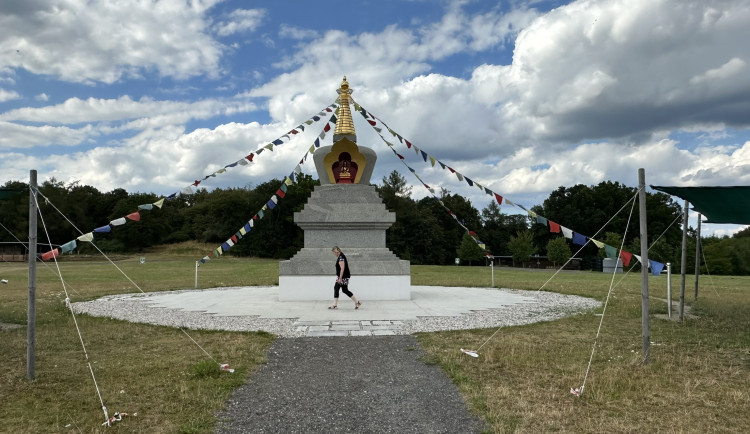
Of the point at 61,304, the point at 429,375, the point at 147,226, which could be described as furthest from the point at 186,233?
the point at 429,375

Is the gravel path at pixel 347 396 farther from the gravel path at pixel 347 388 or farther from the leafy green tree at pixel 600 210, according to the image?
the leafy green tree at pixel 600 210

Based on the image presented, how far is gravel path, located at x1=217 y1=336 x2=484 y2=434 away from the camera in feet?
15.8

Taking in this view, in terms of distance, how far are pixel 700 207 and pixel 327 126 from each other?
12.2m

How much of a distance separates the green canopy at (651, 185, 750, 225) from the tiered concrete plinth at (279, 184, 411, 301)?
751cm

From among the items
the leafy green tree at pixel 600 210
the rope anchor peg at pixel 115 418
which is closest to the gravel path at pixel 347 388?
the rope anchor peg at pixel 115 418

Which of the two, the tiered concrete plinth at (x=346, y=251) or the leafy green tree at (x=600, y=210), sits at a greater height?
the leafy green tree at (x=600, y=210)

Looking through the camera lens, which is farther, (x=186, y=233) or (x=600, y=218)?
(x=186, y=233)

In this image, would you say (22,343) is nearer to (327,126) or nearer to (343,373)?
(343,373)

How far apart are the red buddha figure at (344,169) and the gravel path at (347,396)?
934cm

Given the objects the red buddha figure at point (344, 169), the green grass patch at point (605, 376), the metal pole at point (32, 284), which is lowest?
the green grass patch at point (605, 376)

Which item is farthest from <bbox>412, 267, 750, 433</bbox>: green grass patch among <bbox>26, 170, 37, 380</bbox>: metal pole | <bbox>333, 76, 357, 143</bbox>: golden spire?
<bbox>333, 76, 357, 143</bbox>: golden spire

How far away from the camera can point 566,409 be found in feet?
17.1

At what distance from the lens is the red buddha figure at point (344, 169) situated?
55.0 feet

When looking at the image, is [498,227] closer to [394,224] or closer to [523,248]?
[523,248]
